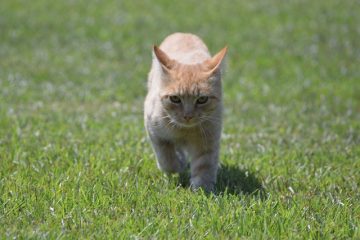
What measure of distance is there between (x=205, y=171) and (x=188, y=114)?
651 mm

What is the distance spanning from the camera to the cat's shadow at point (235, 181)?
5.74 m

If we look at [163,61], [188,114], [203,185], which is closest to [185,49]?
[163,61]

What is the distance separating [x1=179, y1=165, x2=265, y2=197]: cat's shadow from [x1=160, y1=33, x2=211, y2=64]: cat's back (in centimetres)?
125

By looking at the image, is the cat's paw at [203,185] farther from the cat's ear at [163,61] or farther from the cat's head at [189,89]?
the cat's ear at [163,61]

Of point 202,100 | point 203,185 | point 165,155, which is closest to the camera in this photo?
point 202,100

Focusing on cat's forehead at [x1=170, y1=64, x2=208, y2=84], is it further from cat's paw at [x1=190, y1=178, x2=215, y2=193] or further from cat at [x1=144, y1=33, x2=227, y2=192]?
cat's paw at [x1=190, y1=178, x2=215, y2=193]

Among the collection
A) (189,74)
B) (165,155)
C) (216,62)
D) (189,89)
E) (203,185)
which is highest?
(216,62)

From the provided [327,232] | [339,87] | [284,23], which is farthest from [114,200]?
[284,23]

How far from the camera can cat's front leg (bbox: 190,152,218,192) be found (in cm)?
582

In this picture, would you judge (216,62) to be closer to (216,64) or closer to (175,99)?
(216,64)

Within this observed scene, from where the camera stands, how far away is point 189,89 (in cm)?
560

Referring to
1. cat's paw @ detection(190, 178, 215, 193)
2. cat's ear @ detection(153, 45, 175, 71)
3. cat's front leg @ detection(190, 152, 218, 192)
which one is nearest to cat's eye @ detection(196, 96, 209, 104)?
cat's ear @ detection(153, 45, 175, 71)

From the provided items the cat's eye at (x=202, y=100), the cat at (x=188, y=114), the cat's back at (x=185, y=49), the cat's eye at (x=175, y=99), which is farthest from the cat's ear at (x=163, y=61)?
the cat's back at (x=185, y=49)

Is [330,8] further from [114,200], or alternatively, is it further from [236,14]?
[114,200]
